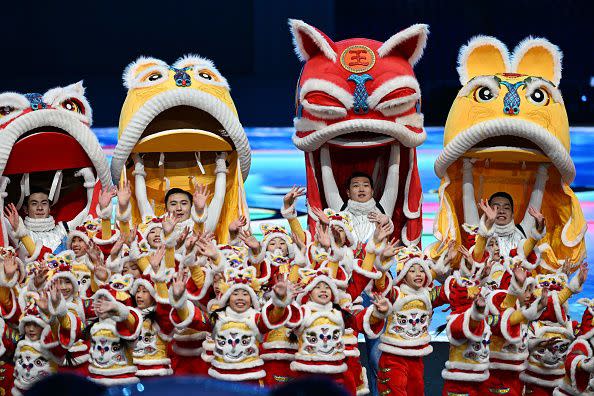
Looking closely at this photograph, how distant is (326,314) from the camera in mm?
5078

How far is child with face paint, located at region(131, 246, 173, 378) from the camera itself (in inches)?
210

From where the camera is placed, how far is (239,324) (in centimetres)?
505

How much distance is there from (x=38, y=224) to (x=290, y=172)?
614cm

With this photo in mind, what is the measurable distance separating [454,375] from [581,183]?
22.1ft

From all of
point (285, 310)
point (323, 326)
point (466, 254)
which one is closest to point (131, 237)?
point (285, 310)

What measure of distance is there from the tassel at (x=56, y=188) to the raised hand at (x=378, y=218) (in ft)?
5.84

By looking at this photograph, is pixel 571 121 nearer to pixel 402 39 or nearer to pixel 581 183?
pixel 581 183

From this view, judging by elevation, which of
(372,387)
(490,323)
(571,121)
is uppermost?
(571,121)

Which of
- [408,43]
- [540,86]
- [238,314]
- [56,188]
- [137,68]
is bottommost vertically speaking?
[238,314]

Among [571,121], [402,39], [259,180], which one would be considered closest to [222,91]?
[402,39]

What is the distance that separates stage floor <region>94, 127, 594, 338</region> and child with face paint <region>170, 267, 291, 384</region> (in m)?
2.60

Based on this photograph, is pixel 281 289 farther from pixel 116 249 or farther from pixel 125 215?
pixel 125 215

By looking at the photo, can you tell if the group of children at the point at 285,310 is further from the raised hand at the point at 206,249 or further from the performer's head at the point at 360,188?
the performer's head at the point at 360,188

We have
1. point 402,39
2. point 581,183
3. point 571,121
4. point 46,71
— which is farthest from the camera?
point 46,71
